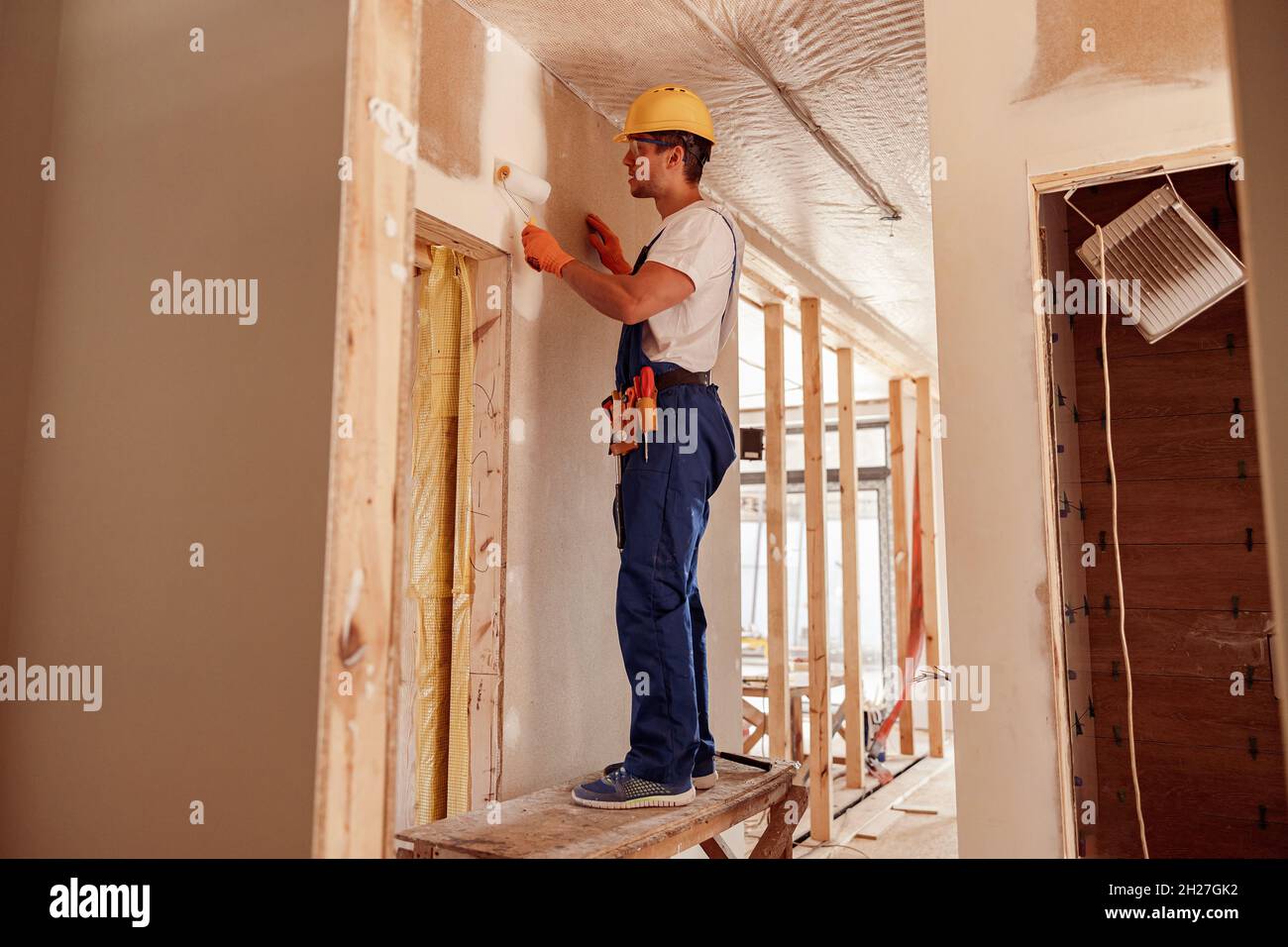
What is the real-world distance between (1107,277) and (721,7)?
4.57ft

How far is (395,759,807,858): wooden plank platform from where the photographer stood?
6.00ft

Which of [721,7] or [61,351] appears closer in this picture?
[61,351]

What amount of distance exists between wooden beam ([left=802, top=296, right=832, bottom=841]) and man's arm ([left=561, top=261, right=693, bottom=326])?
2467 millimetres

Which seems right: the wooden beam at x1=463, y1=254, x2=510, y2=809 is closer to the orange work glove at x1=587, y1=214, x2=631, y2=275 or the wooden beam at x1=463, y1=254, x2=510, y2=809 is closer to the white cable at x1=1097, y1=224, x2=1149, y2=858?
the orange work glove at x1=587, y1=214, x2=631, y2=275

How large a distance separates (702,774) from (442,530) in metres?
0.95

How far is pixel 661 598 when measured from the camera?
83.6 inches

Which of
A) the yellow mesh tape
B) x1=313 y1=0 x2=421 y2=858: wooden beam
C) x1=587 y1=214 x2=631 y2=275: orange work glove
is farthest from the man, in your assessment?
x1=313 y1=0 x2=421 y2=858: wooden beam

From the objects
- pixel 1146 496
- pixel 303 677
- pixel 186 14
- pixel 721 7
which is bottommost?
pixel 303 677

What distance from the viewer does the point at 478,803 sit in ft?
7.72

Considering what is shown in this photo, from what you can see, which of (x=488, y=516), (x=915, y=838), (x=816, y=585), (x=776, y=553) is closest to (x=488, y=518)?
(x=488, y=516)

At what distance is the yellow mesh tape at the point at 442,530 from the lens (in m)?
2.47

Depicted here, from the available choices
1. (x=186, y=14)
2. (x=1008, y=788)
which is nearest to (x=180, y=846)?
(x=186, y=14)

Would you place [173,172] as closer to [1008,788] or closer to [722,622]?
[1008,788]

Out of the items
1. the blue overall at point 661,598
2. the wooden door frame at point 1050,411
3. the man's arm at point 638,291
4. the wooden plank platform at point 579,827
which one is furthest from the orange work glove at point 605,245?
the wooden plank platform at point 579,827
